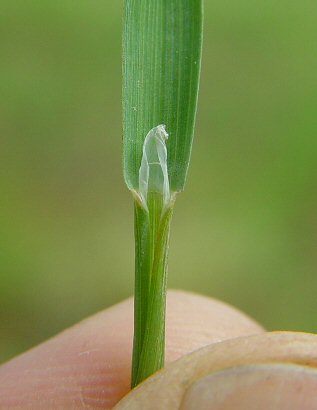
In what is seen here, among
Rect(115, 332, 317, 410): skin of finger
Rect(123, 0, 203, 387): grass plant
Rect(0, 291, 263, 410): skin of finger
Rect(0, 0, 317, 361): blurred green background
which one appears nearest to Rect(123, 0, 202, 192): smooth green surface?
Rect(123, 0, 203, 387): grass plant

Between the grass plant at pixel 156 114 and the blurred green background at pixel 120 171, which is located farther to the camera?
the blurred green background at pixel 120 171

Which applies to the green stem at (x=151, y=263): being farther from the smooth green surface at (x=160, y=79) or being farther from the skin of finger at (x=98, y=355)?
the skin of finger at (x=98, y=355)

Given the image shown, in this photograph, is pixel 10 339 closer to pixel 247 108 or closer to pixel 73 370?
pixel 73 370

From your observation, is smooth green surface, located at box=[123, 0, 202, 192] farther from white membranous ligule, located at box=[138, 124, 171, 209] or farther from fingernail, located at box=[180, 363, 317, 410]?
fingernail, located at box=[180, 363, 317, 410]

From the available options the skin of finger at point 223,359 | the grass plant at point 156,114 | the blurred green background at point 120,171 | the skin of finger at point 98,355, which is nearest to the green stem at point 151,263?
the grass plant at point 156,114

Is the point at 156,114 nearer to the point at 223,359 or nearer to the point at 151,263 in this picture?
the point at 151,263

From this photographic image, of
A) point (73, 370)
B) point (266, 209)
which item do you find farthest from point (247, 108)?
point (73, 370)

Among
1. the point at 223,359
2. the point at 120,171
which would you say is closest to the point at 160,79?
the point at 223,359
